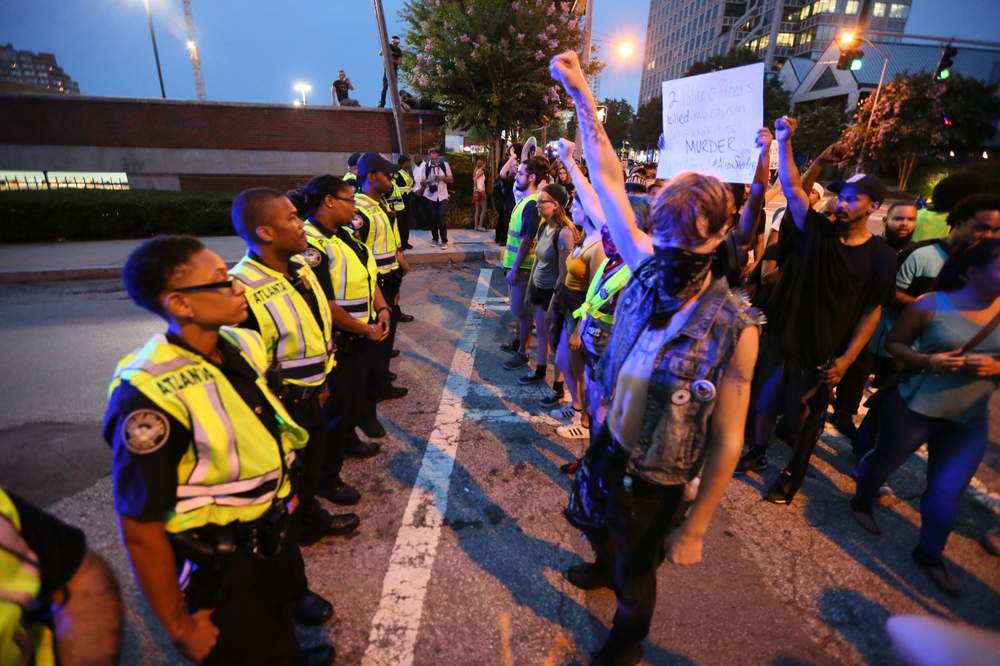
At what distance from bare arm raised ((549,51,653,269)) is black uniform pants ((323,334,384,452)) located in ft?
6.57

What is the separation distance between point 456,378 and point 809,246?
3.45 m

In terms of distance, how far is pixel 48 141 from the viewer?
17.0 meters

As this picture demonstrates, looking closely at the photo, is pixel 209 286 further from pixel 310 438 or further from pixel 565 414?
pixel 565 414

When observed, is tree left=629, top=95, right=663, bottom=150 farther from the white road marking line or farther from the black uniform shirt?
the black uniform shirt

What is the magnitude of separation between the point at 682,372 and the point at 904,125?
4275 cm

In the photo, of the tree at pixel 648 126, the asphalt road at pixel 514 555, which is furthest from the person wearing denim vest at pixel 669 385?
the tree at pixel 648 126

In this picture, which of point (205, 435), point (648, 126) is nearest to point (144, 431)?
point (205, 435)

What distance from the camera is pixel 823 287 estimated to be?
3.10 metres

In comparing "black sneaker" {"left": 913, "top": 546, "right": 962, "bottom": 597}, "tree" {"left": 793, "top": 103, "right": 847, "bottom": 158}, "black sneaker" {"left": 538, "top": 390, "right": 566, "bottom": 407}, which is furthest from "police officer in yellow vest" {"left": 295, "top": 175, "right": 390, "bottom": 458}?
"tree" {"left": 793, "top": 103, "right": 847, "bottom": 158}

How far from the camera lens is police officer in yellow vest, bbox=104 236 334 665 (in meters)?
1.40

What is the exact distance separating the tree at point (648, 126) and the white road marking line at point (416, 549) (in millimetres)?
59623

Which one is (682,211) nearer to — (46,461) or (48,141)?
(46,461)

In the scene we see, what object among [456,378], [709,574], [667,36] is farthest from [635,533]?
[667,36]

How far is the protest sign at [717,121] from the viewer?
10.3 ft
